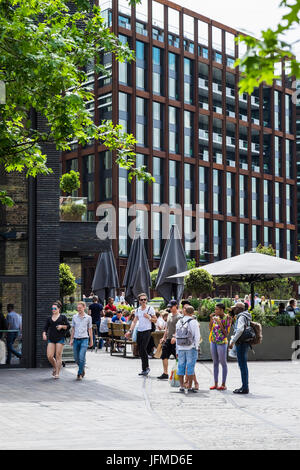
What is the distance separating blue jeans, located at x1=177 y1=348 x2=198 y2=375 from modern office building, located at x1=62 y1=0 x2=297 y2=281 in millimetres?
47246

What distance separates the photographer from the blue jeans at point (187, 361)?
44.3 feet

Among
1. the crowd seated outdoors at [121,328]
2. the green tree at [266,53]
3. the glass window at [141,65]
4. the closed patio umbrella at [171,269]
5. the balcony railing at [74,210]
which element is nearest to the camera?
the green tree at [266,53]

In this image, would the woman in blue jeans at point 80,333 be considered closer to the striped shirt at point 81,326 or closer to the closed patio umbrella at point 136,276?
the striped shirt at point 81,326

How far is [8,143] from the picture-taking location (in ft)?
38.8

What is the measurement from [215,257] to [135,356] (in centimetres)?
5109

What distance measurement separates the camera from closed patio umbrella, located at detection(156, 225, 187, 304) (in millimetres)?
26281

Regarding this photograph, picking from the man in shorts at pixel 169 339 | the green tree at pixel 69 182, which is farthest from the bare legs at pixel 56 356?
the green tree at pixel 69 182

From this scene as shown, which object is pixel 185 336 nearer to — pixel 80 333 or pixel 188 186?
pixel 80 333

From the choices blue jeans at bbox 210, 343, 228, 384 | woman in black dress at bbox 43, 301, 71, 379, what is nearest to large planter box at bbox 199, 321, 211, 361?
woman in black dress at bbox 43, 301, 71, 379

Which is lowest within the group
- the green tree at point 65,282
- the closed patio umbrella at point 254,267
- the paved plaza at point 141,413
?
the paved plaza at point 141,413

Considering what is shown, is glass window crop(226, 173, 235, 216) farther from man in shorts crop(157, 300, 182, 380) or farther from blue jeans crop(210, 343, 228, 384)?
blue jeans crop(210, 343, 228, 384)

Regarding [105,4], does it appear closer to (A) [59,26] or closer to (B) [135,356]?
(B) [135,356]

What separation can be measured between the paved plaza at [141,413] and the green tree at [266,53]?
437 centimetres

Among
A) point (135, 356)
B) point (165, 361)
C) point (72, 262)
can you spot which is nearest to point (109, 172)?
point (72, 262)
